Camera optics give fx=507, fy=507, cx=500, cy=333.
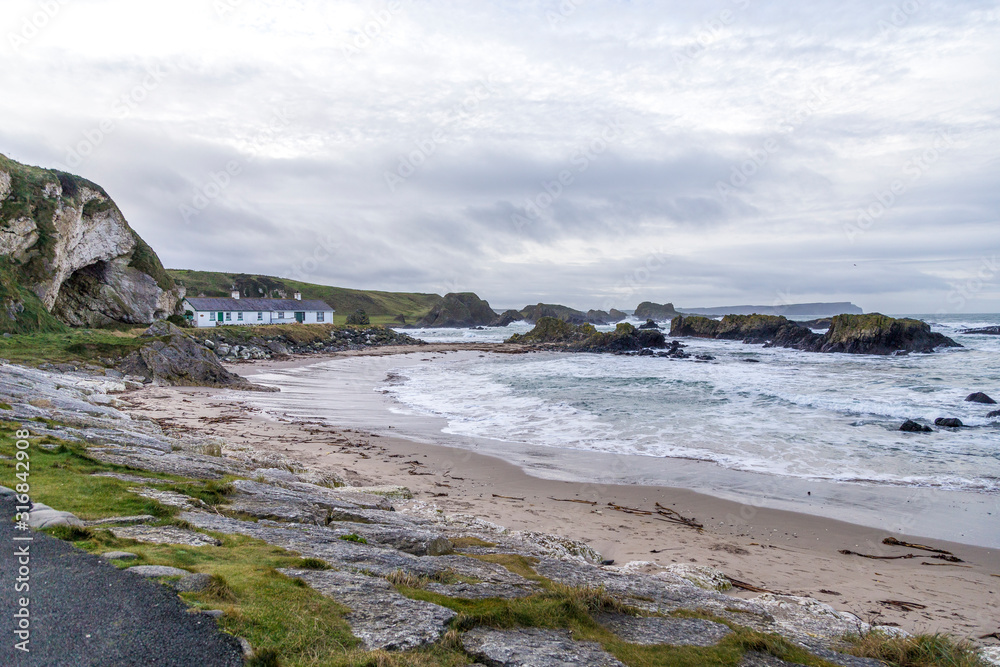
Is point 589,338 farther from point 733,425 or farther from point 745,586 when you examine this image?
point 745,586

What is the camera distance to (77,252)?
36.4 metres

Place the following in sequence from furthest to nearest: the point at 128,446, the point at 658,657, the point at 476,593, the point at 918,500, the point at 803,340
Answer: the point at 803,340
the point at 918,500
the point at 128,446
the point at 476,593
the point at 658,657

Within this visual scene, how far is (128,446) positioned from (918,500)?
18.2m

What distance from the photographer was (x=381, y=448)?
1703 cm

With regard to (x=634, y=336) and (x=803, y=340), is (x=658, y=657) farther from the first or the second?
(x=803, y=340)

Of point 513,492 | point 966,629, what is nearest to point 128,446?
point 513,492

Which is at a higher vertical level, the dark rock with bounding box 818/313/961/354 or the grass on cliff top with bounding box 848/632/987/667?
the dark rock with bounding box 818/313/961/354

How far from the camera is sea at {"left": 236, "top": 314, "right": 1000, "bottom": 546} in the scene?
13.0 meters

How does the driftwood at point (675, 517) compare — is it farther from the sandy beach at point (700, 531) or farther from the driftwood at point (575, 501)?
the driftwood at point (575, 501)

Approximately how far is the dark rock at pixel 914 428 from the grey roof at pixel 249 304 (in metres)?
70.5

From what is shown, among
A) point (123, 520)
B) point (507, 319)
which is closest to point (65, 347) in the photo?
point (123, 520)

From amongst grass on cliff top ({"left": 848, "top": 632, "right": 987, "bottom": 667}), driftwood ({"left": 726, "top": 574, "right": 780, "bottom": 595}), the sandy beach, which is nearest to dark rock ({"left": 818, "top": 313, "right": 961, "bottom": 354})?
the sandy beach

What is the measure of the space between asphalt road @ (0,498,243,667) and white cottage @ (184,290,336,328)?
68290mm

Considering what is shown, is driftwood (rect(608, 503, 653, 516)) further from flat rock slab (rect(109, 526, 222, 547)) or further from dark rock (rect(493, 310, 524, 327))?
dark rock (rect(493, 310, 524, 327))
